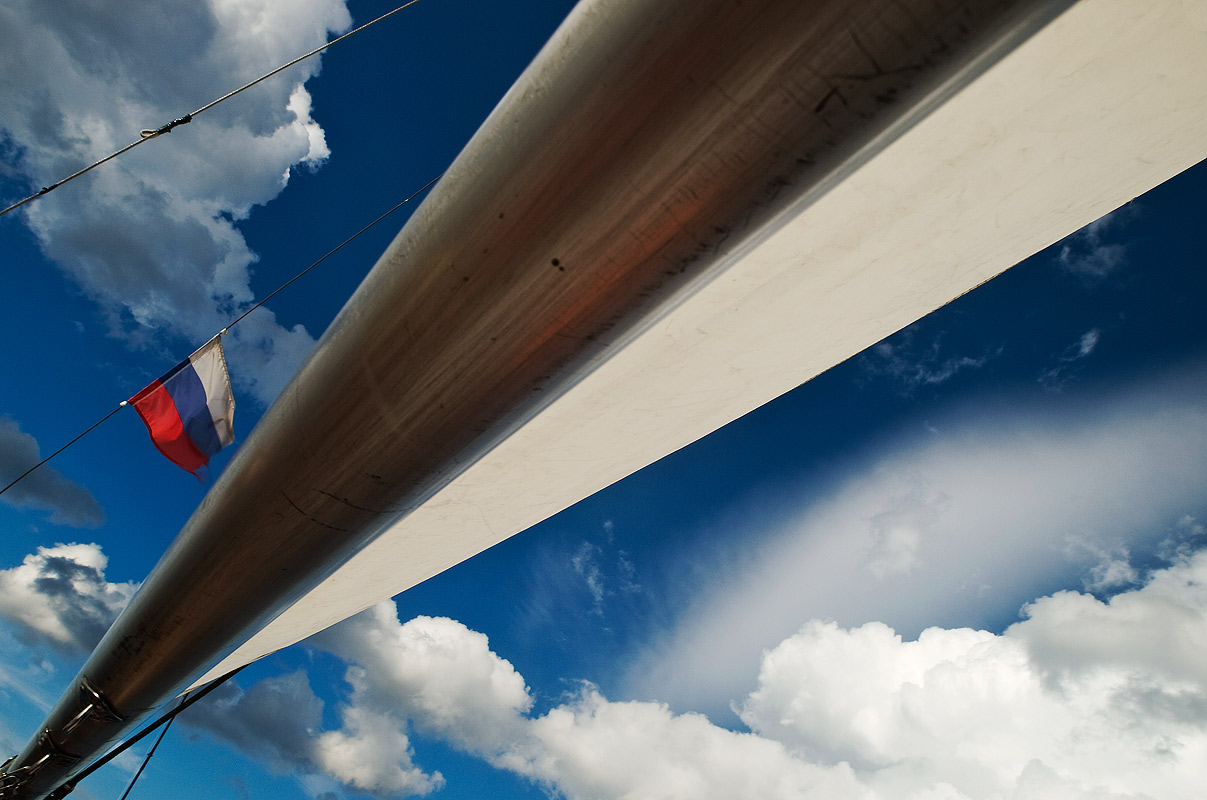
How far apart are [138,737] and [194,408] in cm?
408

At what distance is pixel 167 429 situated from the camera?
13.8 ft

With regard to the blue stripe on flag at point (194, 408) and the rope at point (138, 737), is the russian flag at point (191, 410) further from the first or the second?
the rope at point (138, 737)

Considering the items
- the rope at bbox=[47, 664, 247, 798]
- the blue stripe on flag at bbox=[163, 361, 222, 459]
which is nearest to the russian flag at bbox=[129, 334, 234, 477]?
the blue stripe on flag at bbox=[163, 361, 222, 459]

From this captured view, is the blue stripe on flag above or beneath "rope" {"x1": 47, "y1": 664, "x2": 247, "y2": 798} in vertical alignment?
above

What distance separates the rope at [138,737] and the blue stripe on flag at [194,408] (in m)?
3.06

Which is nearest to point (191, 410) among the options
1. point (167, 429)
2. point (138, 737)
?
point (167, 429)

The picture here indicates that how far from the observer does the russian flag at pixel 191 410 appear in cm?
419

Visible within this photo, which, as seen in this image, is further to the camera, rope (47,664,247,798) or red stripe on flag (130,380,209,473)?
rope (47,664,247,798)

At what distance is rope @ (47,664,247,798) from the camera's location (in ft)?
18.2

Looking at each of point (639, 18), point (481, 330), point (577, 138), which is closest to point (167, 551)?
point (481, 330)

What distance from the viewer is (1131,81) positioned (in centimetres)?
165

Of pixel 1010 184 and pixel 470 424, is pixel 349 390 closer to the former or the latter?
pixel 470 424

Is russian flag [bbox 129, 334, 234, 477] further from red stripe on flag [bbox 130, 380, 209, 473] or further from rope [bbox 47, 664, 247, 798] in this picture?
rope [bbox 47, 664, 247, 798]

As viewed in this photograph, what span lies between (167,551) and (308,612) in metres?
1.78
